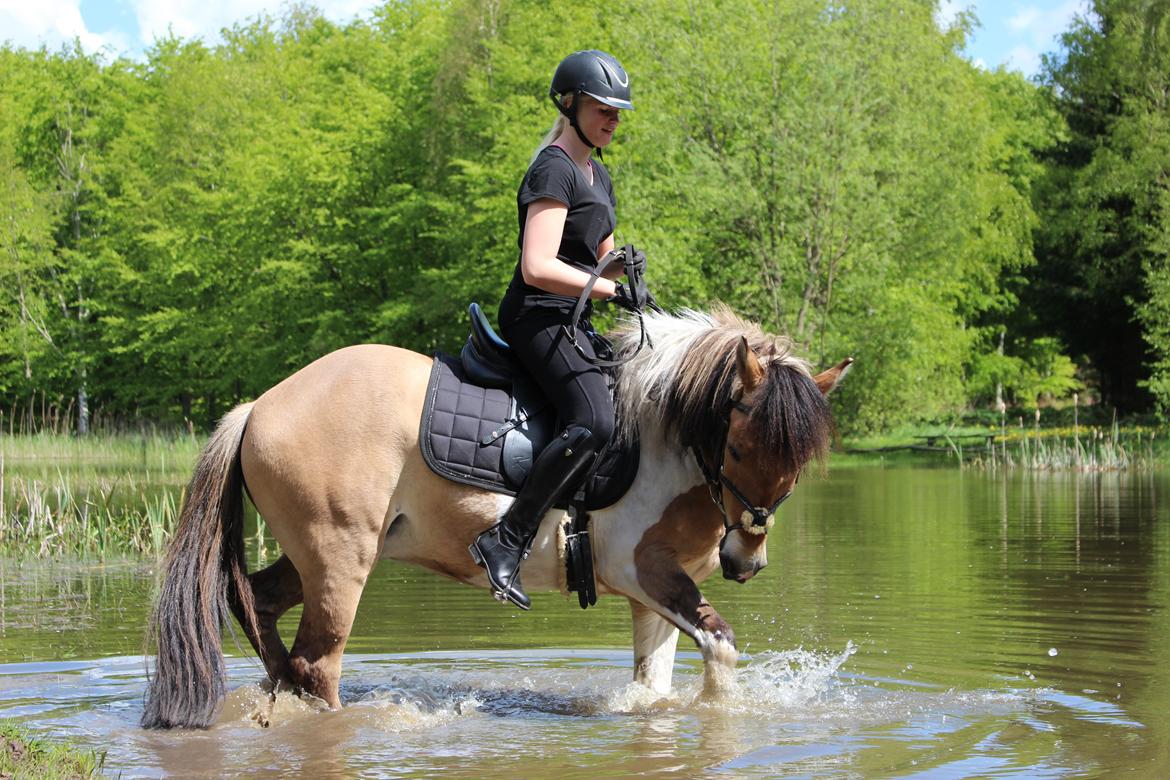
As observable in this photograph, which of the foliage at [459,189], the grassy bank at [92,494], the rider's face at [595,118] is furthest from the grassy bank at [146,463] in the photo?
the rider's face at [595,118]

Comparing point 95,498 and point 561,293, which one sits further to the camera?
point 95,498

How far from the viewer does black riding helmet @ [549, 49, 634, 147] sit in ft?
21.1

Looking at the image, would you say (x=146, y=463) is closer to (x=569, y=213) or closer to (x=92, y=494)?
(x=92, y=494)

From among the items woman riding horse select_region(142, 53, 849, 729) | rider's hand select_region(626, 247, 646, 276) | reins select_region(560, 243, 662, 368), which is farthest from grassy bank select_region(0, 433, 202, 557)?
rider's hand select_region(626, 247, 646, 276)

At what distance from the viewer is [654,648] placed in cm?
715

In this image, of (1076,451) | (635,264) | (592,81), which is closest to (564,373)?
(635,264)

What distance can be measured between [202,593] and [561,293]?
2315mm

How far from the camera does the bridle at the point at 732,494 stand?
6.37m

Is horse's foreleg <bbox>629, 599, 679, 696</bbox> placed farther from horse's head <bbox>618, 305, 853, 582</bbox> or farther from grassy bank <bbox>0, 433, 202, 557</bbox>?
grassy bank <bbox>0, 433, 202, 557</bbox>

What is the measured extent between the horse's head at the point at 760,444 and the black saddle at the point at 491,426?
1.89 ft

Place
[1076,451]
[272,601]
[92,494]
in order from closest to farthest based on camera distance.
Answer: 1. [272,601]
2. [92,494]
3. [1076,451]

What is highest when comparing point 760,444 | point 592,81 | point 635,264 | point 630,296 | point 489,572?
point 592,81

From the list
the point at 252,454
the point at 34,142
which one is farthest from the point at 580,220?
the point at 34,142

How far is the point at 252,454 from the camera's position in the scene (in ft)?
22.0
